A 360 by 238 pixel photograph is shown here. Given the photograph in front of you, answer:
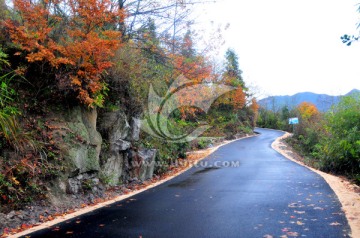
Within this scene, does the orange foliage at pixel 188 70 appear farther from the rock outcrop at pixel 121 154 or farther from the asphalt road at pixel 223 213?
the asphalt road at pixel 223 213

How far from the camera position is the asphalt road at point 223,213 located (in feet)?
16.6

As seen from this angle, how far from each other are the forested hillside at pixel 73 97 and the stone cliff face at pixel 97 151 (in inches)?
1.1

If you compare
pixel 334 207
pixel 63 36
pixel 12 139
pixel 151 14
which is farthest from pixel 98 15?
pixel 334 207

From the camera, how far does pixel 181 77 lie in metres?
17.1

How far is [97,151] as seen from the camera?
843 cm

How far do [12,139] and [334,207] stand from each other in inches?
269

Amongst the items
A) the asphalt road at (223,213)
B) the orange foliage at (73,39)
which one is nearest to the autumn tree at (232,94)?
the asphalt road at (223,213)

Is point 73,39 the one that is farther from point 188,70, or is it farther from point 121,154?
point 188,70

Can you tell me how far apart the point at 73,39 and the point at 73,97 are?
5.18 feet

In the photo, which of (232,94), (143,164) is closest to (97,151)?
(143,164)

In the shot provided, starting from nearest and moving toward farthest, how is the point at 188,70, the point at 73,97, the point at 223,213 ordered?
the point at 223,213, the point at 73,97, the point at 188,70

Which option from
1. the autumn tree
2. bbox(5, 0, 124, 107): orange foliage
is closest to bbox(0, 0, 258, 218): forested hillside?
bbox(5, 0, 124, 107): orange foliage

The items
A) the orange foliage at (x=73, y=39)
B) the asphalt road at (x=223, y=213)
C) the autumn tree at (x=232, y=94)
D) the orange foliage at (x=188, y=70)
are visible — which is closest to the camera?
the asphalt road at (x=223, y=213)

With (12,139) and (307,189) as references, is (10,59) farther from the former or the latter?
(307,189)
